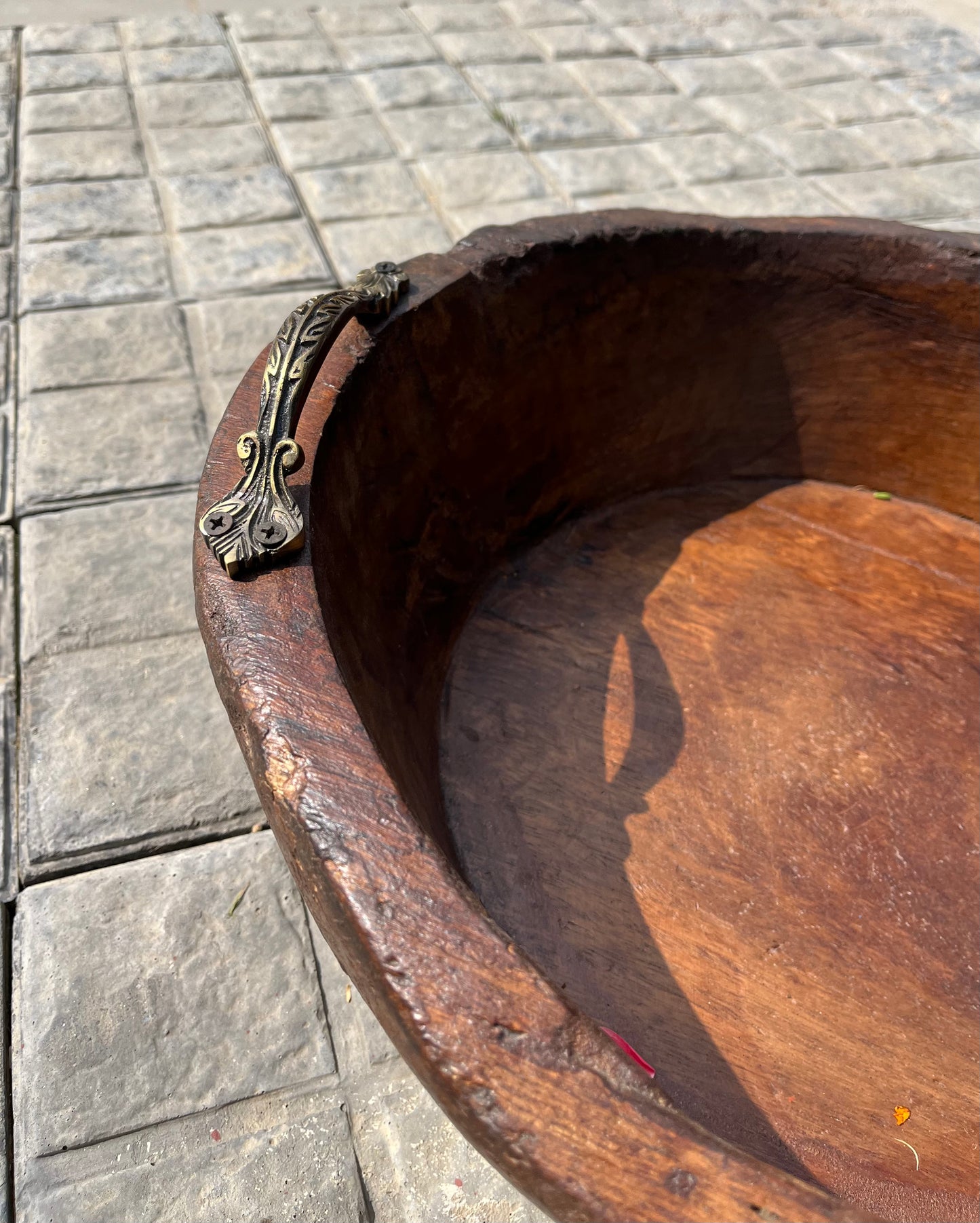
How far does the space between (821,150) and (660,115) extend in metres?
0.65

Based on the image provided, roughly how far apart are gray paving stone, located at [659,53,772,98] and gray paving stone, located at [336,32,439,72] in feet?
3.39

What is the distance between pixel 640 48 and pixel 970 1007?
169 inches

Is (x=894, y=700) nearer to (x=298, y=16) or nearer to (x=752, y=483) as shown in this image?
(x=752, y=483)

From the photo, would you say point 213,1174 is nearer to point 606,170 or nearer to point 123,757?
point 123,757

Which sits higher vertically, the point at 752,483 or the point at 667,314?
the point at 667,314

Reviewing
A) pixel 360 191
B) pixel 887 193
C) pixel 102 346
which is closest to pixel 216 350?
pixel 102 346

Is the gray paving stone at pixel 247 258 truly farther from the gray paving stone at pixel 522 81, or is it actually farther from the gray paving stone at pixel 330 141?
the gray paving stone at pixel 522 81

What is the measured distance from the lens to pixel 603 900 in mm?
1278

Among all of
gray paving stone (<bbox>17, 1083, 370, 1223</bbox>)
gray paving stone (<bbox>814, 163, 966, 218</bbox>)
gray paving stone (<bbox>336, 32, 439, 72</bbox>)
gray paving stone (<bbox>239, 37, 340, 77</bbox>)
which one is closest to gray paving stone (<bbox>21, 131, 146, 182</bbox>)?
gray paving stone (<bbox>239, 37, 340, 77</bbox>)

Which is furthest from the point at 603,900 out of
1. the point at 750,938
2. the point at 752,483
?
the point at 752,483

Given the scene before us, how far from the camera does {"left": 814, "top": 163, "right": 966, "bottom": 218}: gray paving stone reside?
3.43m

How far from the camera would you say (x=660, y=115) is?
153 inches

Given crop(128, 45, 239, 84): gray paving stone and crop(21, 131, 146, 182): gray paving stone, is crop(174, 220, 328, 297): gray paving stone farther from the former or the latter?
crop(128, 45, 239, 84): gray paving stone

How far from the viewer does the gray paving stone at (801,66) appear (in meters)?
4.19
